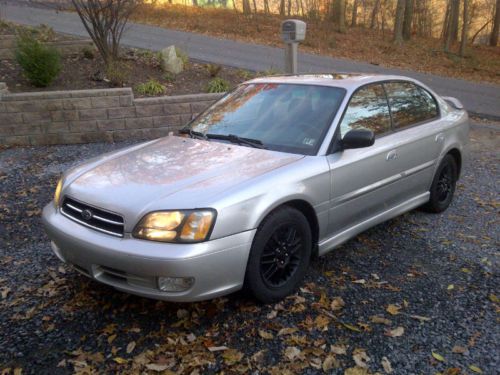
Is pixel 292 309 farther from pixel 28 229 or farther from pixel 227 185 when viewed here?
pixel 28 229

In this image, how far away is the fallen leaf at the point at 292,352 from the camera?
9.52 ft

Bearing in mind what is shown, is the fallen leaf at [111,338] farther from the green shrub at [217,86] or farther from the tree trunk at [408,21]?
the tree trunk at [408,21]

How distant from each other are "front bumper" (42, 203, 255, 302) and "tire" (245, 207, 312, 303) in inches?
4.1

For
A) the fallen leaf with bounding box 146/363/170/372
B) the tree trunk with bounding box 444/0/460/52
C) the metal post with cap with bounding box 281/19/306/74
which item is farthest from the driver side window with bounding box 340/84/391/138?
the tree trunk with bounding box 444/0/460/52

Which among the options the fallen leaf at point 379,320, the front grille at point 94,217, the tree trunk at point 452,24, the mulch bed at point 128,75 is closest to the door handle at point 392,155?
the fallen leaf at point 379,320

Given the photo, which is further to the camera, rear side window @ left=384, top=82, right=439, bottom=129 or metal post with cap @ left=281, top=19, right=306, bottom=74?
metal post with cap @ left=281, top=19, right=306, bottom=74

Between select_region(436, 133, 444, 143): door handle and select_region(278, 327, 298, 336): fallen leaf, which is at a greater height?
select_region(436, 133, 444, 143): door handle

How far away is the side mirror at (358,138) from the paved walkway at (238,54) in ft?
29.9

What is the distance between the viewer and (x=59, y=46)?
9.84 meters

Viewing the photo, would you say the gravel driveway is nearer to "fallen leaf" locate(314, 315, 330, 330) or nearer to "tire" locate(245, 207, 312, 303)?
"fallen leaf" locate(314, 315, 330, 330)

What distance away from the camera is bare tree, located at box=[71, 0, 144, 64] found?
8.75 meters

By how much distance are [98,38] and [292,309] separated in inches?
297

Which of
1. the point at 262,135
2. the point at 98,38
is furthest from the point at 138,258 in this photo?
the point at 98,38

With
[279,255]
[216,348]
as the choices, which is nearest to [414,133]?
[279,255]
